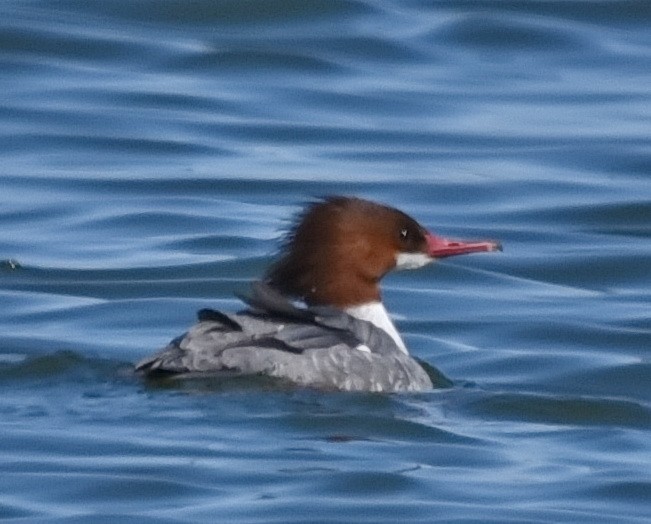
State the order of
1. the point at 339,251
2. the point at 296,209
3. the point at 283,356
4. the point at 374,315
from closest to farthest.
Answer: the point at 283,356 < the point at 339,251 < the point at 374,315 < the point at 296,209

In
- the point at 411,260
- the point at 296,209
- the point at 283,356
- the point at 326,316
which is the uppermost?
the point at 296,209

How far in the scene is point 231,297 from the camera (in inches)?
570

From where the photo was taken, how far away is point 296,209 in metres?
16.8

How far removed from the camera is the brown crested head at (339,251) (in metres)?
11.9

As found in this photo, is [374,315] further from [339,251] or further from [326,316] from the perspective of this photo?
[326,316]

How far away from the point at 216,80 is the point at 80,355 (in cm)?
965

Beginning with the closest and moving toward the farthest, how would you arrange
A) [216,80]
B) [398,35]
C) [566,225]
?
1. [566,225]
2. [216,80]
3. [398,35]

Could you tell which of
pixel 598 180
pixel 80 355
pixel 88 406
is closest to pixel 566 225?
pixel 598 180

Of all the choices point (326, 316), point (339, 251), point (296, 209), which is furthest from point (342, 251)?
point (296, 209)

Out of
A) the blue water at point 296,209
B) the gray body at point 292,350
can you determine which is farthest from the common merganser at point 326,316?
the blue water at point 296,209

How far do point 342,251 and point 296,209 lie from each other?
15.8 feet

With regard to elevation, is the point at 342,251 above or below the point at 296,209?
below

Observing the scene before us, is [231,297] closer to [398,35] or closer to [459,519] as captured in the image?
[459,519]

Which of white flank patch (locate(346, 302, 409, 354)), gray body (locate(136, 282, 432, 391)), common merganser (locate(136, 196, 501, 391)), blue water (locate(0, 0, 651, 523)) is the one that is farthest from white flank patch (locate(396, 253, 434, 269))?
blue water (locate(0, 0, 651, 523))
